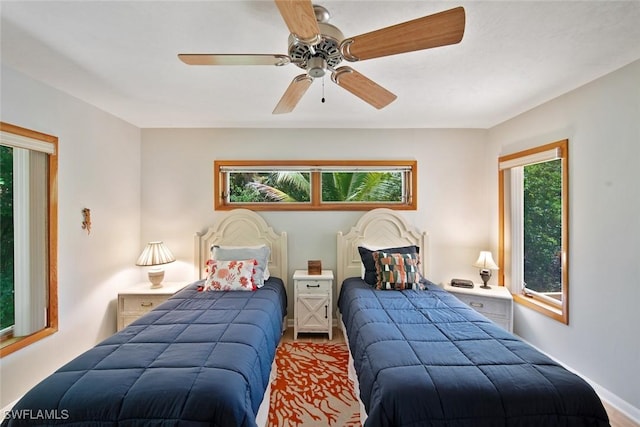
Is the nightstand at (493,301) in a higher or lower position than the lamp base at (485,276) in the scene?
lower

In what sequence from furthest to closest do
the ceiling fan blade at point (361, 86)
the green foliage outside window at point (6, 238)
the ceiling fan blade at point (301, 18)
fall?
the green foliage outside window at point (6, 238) → the ceiling fan blade at point (361, 86) → the ceiling fan blade at point (301, 18)

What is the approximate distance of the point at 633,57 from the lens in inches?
72.3

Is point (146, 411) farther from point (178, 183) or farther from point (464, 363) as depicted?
point (178, 183)

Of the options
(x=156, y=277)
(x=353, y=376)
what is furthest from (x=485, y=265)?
(x=156, y=277)

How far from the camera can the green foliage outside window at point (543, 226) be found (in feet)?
8.57

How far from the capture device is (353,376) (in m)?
2.18

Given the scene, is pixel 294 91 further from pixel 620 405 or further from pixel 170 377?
pixel 620 405

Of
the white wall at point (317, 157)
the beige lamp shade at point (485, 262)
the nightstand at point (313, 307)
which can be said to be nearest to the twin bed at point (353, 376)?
the nightstand at point (313, 307)

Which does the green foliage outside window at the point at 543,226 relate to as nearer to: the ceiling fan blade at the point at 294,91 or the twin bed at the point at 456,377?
the twin bed at the point at 456,377

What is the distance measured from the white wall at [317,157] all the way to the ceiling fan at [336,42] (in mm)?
1755

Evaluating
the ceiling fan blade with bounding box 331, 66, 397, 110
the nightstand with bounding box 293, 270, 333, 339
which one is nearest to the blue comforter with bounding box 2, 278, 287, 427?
the nightstand with bounding box 293, 270, 333, 339

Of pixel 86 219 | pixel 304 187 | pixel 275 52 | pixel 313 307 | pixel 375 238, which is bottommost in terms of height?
pixel 313 307

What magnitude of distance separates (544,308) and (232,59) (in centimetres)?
329

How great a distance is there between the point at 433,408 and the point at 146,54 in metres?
2.56
